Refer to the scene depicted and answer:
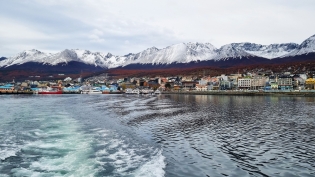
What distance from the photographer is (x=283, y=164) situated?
11.3 m

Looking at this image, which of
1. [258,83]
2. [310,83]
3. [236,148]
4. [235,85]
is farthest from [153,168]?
[235,85]

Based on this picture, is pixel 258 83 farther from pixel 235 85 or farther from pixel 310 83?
pixel 310 83

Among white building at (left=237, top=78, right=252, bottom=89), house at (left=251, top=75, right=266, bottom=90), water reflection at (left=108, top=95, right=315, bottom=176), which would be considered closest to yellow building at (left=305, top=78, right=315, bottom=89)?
house at (left=251, top=75, right=266, bottom=90)

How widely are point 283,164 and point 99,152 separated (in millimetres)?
8332

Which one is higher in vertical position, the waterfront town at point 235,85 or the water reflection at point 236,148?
the waterfront town at point 235,85

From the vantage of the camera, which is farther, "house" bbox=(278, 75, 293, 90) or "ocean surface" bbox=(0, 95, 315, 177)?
"house" bbox=(278, 75, 293, 90)

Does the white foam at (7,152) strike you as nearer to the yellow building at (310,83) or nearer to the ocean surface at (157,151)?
the ocean surface at (157,151)

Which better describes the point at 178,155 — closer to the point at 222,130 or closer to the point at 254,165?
the point at 254,165

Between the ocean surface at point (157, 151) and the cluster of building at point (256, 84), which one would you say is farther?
the cluster of building at point (256, 84)

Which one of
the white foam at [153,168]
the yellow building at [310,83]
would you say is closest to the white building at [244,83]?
the yellow building at [310,83]

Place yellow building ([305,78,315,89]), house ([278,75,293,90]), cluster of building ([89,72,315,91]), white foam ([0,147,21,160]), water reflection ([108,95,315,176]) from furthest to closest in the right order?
cluster of building ([89,72,315,91])
house ([278,75,293,90])
yellow building ([305,78,315,89])
white foam ([0,147,21,160])
water reflection ([108,95,315,176])

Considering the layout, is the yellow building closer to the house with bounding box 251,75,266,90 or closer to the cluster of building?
the cluster of building

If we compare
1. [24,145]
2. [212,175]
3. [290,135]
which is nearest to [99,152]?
[24,145]

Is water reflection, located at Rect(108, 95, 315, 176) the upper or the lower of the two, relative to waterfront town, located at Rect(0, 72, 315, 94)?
lower
